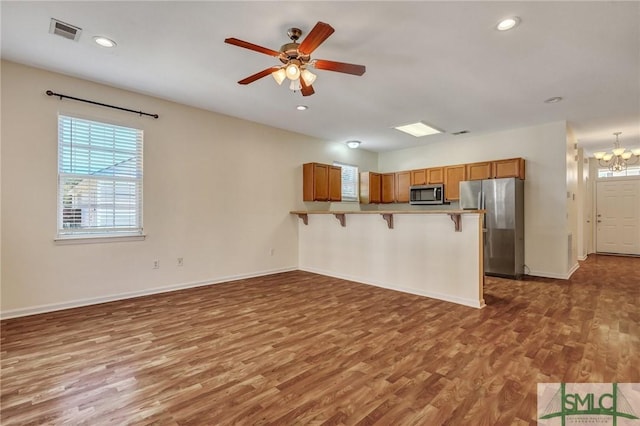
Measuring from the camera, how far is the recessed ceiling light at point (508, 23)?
2.45 metres

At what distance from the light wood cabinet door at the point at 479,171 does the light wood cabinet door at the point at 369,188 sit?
2.08 metres

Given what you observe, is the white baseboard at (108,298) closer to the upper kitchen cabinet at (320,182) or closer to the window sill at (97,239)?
the window sill at (97,239)

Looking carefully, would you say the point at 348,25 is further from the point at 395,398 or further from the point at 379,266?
the point at 379,266

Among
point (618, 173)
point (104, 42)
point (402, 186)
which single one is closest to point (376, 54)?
point (104, 42)

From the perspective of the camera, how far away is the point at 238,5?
2332 mm

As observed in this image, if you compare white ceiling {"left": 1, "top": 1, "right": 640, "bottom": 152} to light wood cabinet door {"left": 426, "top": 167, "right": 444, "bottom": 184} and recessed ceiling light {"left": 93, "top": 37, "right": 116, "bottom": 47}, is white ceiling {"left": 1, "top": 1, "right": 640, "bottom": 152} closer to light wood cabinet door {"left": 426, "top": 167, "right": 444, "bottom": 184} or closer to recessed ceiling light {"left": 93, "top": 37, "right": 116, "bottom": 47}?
recessed ceiling light {"left": 93, "top": 37, "right": 116, "bottom": 47}

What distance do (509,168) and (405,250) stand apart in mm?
2875

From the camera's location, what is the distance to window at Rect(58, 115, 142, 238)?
3629mm

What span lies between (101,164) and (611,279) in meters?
8.04

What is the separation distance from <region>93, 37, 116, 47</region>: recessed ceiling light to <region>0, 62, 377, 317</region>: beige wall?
121cm

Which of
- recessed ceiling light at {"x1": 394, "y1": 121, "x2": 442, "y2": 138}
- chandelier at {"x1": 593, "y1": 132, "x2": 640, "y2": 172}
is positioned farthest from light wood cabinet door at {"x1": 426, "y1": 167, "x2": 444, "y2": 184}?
chandelier at {"x1": 593, "y1": 132, "x2": 640, "y2": 172}

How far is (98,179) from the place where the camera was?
12.6 feet

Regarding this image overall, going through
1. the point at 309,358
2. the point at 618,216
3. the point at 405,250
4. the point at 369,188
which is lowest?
the point at 309,358

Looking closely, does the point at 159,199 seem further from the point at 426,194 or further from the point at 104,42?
the point at 426,194
